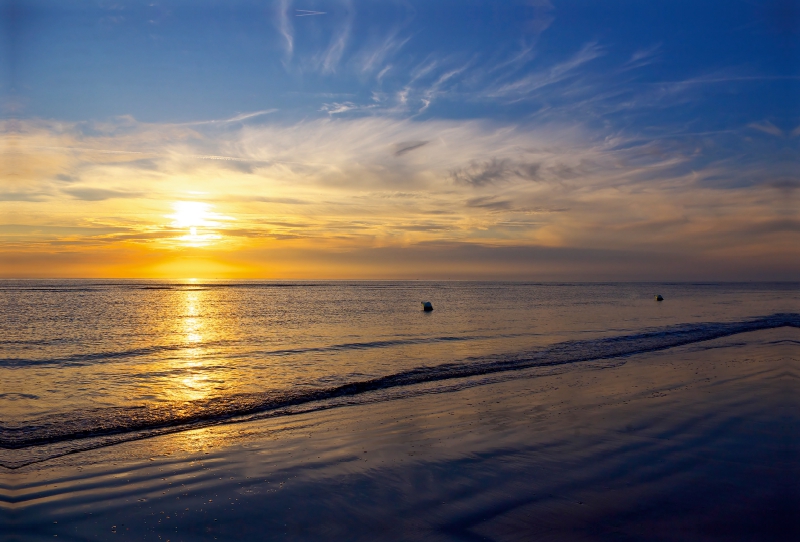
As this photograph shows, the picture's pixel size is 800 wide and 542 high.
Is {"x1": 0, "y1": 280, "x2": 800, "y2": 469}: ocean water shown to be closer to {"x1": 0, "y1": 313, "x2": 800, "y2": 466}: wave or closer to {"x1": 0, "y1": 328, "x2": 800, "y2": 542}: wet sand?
{"x1": 0, "y1": 313, "x2": 800, "y2": 466}: wave

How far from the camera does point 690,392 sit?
1471 centimetres

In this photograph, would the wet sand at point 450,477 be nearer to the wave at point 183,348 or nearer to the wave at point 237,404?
the wave at point 237,404

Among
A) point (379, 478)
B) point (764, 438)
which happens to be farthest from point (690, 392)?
point (379, 478)

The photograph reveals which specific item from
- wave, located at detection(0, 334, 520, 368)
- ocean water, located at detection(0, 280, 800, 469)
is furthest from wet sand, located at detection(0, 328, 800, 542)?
wave, located at detection(0, 334, 520, 368)

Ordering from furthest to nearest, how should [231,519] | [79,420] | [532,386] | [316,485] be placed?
[532,386] < [79,420] < [316,485] < [231,519]

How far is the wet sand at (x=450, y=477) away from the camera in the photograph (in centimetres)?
670

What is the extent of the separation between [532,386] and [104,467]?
41.5 feet

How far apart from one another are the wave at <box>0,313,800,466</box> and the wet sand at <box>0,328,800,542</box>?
156cm

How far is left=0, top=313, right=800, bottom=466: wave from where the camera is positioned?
11.8m

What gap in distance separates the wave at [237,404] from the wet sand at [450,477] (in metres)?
1.56

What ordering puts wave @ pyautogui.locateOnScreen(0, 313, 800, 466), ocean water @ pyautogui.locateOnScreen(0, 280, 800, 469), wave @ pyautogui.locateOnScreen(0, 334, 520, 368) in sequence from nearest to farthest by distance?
wave @ pyautogui.locateOnScreen(0, 313, 800, 466)
ocean water @ pyautogui.locateOnScreen(0, 280, 800, 469)
wave @ pyautogui.locateOnScreen(0, 334, 520, 368)

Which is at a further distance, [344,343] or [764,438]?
[344,343]

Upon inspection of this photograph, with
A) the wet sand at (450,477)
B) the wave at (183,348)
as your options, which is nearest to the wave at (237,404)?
the wet sand at (450,477)

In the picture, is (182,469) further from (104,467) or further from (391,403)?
(391,403)
